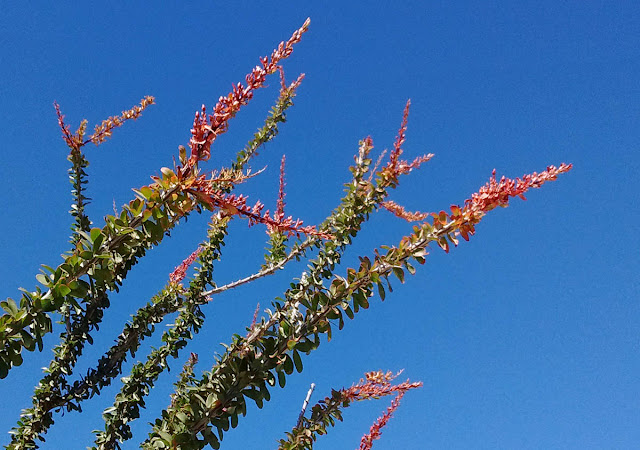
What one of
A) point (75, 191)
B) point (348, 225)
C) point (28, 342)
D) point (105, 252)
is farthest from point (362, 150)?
Answer: point (28, 342)

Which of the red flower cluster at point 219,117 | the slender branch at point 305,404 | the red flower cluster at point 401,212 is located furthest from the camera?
the red flower cluster at point 401,212

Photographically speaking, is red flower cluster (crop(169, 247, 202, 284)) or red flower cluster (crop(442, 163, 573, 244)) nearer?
red flower cluster (crop(442, 163, 573, 244))

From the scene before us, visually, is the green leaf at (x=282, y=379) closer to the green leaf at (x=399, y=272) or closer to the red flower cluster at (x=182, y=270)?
the green leaf at (x=399, y=272)

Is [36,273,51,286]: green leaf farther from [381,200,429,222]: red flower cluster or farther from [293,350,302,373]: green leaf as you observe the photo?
[381,200,429,222]: red flower cluster

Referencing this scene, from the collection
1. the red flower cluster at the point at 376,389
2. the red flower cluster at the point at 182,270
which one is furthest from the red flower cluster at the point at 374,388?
the red flower cluster at the point at 182,270

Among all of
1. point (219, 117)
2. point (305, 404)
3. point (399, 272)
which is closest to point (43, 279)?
point (219, 117)

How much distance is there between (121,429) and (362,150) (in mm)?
2964

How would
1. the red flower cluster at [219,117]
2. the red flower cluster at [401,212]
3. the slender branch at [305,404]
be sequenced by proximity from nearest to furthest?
the red flower cluster at [219,117] < the slender branch at [305,404] < the red flower cluster at [401,212]

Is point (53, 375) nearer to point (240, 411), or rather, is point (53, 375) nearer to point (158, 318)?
point (158, 318)

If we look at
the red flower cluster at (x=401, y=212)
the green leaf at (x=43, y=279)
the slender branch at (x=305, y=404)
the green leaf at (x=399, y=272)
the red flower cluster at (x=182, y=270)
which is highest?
the red flower cluster at (x=182, y=270)

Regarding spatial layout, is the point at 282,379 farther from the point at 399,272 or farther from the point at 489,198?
the point at 489,198

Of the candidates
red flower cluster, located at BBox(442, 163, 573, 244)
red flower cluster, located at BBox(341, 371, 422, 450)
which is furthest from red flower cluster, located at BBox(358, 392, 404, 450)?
red flower cluster, located at BBox(442, 163, 573, 244)

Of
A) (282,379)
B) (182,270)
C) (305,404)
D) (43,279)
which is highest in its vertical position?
(182,270)

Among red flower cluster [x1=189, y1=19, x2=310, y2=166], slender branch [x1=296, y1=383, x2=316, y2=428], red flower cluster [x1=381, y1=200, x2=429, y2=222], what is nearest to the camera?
Result: red flower cluster [x1=189, y1=19, x2=310, y2=166]
